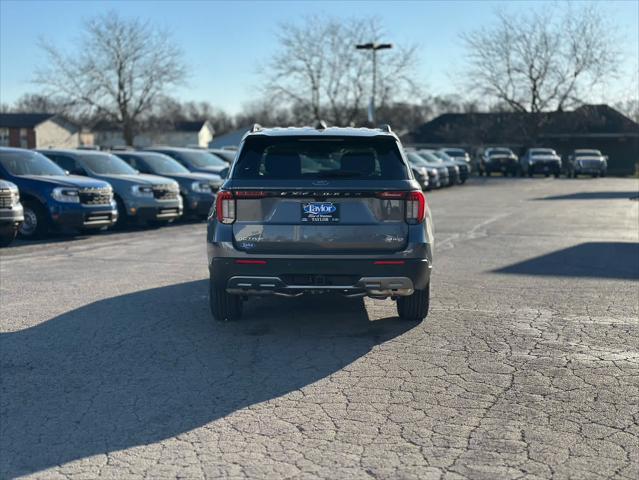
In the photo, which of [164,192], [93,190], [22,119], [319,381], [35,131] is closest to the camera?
[319,381]

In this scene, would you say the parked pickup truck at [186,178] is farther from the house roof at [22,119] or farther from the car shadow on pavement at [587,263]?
the house roof at [22,119]

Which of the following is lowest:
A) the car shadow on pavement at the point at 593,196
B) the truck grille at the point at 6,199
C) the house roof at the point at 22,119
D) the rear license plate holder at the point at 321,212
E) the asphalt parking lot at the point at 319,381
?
the car shadow on pavement at the point at 593,196

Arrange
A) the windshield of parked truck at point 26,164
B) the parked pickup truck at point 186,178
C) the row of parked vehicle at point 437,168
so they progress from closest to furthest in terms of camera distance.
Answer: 1. the windshield of parked truck at point 26,164
2. the parked pickup truck at point 186,178
3. the row of parked vehicle at point 437,168

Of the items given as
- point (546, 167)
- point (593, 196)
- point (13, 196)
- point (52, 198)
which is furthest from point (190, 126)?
point (13, 196)

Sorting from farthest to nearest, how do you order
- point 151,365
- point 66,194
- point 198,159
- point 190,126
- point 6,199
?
1. point 190,126
2. point 198,159
3. point 66,194
4. point 6,199
5. point 151,365

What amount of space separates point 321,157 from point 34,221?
9.41m

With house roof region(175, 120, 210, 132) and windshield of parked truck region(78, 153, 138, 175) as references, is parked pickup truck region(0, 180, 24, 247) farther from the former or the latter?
house roof region(175, 120, 210, 132)

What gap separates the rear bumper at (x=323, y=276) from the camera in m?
6.83

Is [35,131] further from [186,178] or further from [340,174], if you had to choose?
[340,174]

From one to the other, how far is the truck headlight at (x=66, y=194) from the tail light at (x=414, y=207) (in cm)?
976

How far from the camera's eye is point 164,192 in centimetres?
1783

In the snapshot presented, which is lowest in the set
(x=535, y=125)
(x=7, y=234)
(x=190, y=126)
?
(x=7, y=234)

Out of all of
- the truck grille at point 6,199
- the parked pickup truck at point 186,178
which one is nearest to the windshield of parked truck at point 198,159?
the parked pickup truck at point 186,178

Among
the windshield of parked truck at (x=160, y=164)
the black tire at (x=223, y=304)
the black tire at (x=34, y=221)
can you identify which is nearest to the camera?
A: the black tire at (x=223, y=304)
